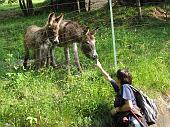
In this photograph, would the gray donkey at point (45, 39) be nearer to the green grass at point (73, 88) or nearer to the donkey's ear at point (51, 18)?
the donkey's ear at point (51, 18)

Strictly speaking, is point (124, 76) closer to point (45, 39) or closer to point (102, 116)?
point (102, 116)

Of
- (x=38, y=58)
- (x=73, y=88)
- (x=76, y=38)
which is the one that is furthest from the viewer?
(x=76, y=38)

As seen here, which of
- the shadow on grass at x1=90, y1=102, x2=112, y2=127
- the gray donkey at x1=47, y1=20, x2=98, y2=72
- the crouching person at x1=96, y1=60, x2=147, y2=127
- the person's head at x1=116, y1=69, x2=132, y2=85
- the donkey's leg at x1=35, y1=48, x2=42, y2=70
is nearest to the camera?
the crouching person at x1=96, y1=60, x2=147, y2=127

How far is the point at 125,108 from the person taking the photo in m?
8.18

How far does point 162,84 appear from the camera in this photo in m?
10.5

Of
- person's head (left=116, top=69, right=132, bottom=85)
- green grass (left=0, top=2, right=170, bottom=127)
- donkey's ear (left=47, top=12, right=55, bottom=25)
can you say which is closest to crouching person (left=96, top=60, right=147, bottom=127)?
person's head (left=116, top=69, right=132, bottom=85)

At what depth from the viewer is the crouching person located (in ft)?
26.7

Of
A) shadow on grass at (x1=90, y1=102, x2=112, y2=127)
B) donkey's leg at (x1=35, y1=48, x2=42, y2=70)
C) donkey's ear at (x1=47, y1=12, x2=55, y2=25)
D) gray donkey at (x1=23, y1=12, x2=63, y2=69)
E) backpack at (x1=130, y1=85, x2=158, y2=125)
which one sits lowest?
shadow on grass at (x1=90, y1=102, x2=112, y2=127)

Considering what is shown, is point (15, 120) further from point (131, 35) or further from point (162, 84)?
point (131, 35)

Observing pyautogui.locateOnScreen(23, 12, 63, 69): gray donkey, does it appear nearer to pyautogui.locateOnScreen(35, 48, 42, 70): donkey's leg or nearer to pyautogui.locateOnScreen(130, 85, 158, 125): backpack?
pyautogui.locateOnScreen(35, 48, 42, 70): donkey's leg

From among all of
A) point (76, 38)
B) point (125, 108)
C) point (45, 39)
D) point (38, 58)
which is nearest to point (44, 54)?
point (38, 58)

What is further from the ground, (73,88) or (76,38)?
(76,38)

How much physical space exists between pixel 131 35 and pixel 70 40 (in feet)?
14.0

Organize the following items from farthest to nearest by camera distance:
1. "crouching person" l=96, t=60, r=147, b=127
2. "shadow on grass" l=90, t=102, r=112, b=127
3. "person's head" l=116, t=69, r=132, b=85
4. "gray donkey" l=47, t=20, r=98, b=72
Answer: "gray donkey" l=47, t=20, r=98, b=72
"shadow on grass" l=90, t=102, r=112, b=127
"person's head" l=116, t=69, r=132, b=85
"crouching person" l=96, t=60, r=147, b=127
